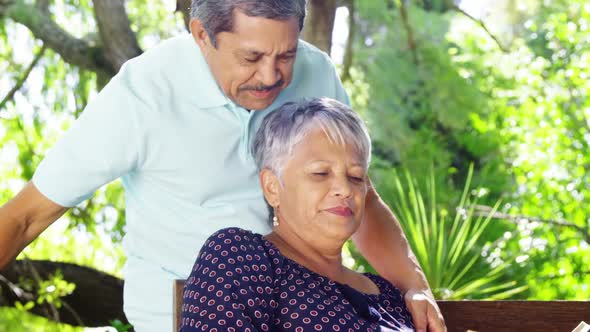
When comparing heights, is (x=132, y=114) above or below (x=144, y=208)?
above

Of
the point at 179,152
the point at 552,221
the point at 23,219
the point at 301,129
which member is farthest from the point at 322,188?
the point at 552,221

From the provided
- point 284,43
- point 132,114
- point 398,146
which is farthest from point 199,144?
point 398,146

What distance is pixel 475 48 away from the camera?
27.6 feet

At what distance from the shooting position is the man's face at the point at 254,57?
2.04 metres

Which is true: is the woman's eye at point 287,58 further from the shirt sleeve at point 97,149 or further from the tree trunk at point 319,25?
the tree trunk at point 319,25

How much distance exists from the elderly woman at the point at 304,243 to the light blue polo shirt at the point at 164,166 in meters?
0.13

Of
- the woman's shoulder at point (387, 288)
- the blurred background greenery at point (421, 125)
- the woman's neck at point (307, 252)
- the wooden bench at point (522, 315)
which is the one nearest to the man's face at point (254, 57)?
the woman's neck at point (307, 252)

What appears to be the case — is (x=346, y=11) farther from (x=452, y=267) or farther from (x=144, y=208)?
(x=144, y=208)

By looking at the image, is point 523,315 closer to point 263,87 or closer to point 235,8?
point 263,87

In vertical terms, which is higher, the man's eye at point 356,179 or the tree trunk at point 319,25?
the man's eye at point 356,179

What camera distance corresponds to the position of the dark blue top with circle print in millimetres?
1790

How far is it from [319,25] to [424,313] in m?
2.76

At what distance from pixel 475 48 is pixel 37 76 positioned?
3.98 metres

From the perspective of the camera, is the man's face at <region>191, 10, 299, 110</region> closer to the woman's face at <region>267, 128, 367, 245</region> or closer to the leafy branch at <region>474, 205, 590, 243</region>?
the woman's face at <region>267, 128, 367, 245</region>
